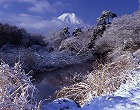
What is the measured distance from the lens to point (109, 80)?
22.9 feet

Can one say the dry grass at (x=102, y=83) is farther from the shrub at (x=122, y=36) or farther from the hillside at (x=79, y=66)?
the shrub at (x=122, y=36)

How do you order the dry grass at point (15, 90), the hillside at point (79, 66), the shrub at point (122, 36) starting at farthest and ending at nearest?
the shrub at point (122, 36) → the hillside at point (79, 66) → the dry grass at point (15, 90)

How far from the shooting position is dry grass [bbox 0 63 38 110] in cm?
433

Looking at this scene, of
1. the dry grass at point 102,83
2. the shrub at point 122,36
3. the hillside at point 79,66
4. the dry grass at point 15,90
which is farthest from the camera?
the shrub at point 122,36

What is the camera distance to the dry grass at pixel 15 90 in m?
4.33

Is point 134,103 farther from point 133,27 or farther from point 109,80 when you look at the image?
point 133,27

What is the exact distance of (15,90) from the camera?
482cm

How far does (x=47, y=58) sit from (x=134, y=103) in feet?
62.9

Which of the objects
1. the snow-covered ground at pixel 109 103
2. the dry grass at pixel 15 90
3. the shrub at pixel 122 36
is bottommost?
the snow-covered ground at pixel 109 103

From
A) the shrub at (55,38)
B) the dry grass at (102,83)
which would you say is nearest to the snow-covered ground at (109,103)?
the dry grass at (102,83)

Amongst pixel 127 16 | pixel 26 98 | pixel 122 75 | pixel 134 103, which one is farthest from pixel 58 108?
pixel 127 16

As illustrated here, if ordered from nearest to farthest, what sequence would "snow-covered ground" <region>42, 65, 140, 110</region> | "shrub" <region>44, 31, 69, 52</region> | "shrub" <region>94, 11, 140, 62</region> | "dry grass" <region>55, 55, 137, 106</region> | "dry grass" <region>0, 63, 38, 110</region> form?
"dry grass" <region>0, 63, 38, 110</region>
"snow-covered ground" <region>42, 65, 140, 110</region>
"dry grass" <region>55, 55, 137, 106</region>
"shrub" <region>94, 11, 140, 62</region>
"shrub" <region>44, 31, 69, 52</region>

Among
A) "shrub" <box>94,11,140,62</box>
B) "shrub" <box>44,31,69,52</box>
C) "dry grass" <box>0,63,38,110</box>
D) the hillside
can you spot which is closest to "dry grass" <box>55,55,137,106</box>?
the hillside

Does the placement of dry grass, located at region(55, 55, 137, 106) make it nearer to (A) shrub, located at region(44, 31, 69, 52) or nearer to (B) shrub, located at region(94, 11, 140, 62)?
(B) shrub, located at region(94, 11, 140, 62)
